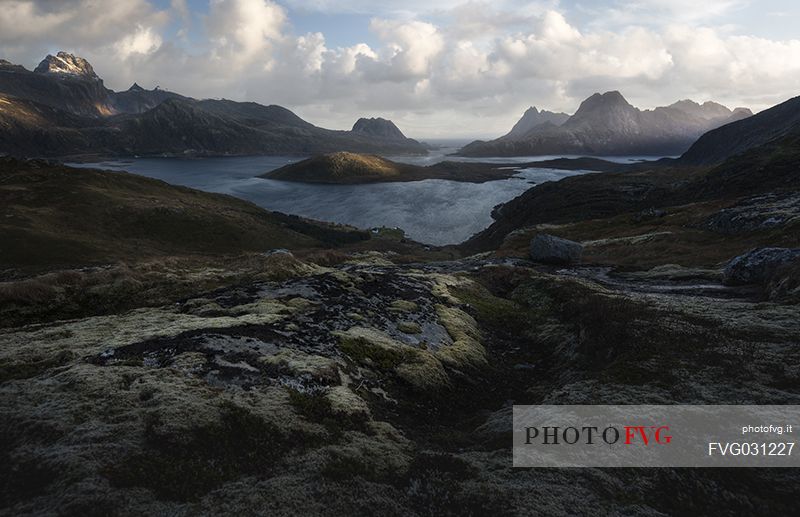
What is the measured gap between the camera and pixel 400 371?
18.6 metres

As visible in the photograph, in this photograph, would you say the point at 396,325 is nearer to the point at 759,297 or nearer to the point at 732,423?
the point at 732,423

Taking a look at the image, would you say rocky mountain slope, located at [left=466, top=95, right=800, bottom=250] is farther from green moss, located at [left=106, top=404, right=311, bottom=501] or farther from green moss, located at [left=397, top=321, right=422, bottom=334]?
green moss, located at [left=106, top=404, right=311, bottom=501]

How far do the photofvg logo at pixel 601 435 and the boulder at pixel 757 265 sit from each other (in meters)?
28.2

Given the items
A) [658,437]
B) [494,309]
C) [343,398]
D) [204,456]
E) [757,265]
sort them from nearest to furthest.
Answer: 1. [204,456]
2. [658,437]
3. [343,398]
4. [494,309]
5. [757,265]

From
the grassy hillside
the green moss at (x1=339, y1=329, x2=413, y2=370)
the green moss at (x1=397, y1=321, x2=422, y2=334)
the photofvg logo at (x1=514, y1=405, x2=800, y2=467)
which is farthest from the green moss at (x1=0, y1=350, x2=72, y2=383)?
the grassy hillside

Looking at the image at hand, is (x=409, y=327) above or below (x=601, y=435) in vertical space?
above

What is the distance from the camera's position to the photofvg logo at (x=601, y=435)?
12531 millimetres

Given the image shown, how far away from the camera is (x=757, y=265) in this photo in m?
33.4

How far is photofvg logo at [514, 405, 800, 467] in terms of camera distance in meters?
11.6

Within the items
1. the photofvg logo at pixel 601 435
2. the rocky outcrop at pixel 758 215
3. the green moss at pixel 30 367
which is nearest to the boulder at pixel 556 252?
the rocky outcrop at pixel 758 215

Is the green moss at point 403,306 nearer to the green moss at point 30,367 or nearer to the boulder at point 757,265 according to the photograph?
the green moss at point 30,367

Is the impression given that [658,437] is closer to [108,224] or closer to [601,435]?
[601,435]

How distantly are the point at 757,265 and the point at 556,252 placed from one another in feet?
88.4

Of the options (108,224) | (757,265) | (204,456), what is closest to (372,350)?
(204,456)
